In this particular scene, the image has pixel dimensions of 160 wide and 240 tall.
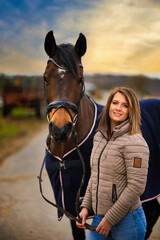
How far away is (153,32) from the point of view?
3.11m

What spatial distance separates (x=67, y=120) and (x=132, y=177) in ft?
1.97

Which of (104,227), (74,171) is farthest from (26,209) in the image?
(104,227)

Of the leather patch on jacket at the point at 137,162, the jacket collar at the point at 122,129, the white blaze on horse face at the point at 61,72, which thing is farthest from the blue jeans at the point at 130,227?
the white blaze on horse face at the point at 61,72

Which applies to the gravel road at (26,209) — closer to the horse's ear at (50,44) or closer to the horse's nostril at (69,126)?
the horse's nostril at (69,126)

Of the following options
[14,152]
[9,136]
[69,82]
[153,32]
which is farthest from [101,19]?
[9,136]

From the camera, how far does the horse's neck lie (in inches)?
77.6

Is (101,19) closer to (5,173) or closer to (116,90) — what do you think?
(116,90)

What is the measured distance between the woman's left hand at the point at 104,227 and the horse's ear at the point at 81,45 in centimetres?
138

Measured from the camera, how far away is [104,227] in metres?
1.38

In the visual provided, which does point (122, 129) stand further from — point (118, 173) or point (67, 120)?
point (67, 120)

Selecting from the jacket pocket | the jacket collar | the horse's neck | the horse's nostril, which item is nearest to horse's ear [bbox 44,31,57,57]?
the horse's neck

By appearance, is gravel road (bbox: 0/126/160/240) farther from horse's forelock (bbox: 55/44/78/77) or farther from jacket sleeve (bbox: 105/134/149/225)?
horse's forelock (bbox: 55/44/78/77)

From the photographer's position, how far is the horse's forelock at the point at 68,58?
1.81 m

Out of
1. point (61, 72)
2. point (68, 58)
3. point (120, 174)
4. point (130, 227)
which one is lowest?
point (130, 227)
